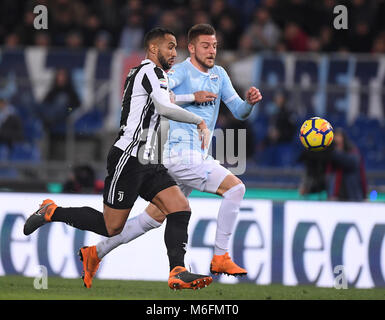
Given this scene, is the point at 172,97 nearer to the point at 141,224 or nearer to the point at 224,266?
the point at 141,224

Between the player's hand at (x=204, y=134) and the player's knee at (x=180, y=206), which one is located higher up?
the player's hand at (x=204, y=134)

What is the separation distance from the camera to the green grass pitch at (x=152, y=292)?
24.9 ft

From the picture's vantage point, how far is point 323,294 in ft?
27.2

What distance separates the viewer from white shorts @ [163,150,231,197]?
25.2ft

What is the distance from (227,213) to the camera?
25.4 feet

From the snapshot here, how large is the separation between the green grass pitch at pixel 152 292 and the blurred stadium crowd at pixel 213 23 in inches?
242

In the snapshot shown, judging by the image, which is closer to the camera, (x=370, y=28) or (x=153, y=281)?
(x=153, y=281)

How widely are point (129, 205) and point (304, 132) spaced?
7.46 feet

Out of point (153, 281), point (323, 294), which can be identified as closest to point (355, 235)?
point (323, 294)

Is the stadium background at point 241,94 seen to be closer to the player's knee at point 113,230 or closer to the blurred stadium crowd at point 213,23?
the blurred stadium crowd at point 213,23

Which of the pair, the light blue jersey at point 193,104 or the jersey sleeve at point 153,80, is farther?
the light blue jersey at point 193,104

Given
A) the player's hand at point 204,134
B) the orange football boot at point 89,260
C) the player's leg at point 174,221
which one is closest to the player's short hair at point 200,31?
the player's hand at point 204,134

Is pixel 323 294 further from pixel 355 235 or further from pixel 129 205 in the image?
pixel 129 205

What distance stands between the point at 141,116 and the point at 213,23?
8.17 meters
